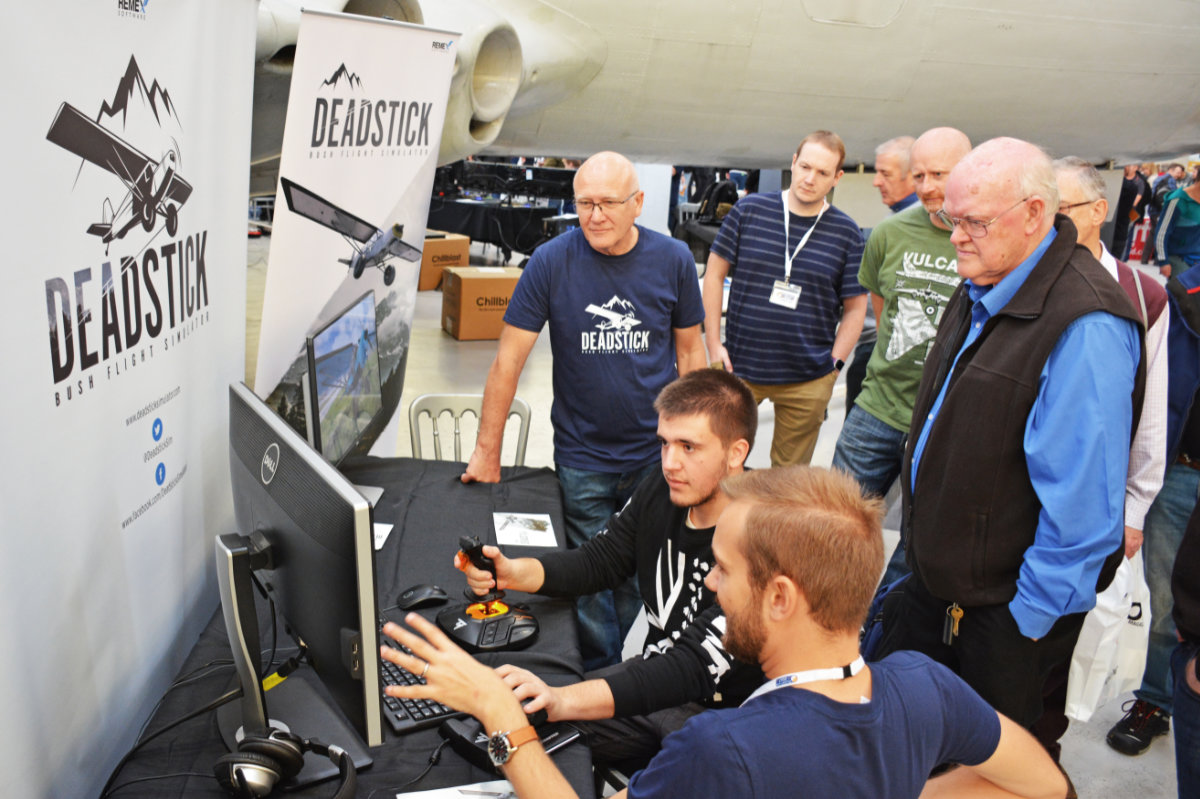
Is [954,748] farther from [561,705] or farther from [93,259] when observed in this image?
[93,259]

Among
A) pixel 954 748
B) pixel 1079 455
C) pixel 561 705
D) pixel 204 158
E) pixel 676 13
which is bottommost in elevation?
pixel 561 705

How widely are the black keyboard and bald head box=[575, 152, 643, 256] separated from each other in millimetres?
1327

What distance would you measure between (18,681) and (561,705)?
0.74 meters

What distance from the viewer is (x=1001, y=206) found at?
1641 millimetres

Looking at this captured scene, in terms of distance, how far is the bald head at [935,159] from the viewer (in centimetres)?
259

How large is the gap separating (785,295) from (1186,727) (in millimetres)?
1841

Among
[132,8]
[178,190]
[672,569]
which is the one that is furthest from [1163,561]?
[132,8]

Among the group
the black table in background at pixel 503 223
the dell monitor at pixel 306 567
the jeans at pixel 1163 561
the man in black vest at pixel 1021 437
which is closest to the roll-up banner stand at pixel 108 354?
the dell monitor at pixel 306 567

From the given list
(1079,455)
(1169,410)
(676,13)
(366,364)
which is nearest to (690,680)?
(1079,455)

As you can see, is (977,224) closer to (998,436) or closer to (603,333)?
(998,436)

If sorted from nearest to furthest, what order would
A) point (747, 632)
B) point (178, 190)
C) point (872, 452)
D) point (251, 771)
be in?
point (747, 632)
point (251, 771)
point (178, 190)
point (872, 452)

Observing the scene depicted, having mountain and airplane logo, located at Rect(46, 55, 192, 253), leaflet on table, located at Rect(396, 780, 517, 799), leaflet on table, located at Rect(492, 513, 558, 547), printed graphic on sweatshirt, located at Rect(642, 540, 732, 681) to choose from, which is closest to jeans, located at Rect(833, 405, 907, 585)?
leaflet on table, located at Rect(492, 513, 558, 547)

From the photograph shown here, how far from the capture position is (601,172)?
2.34 m

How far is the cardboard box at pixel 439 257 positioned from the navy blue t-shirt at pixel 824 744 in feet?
23.7
